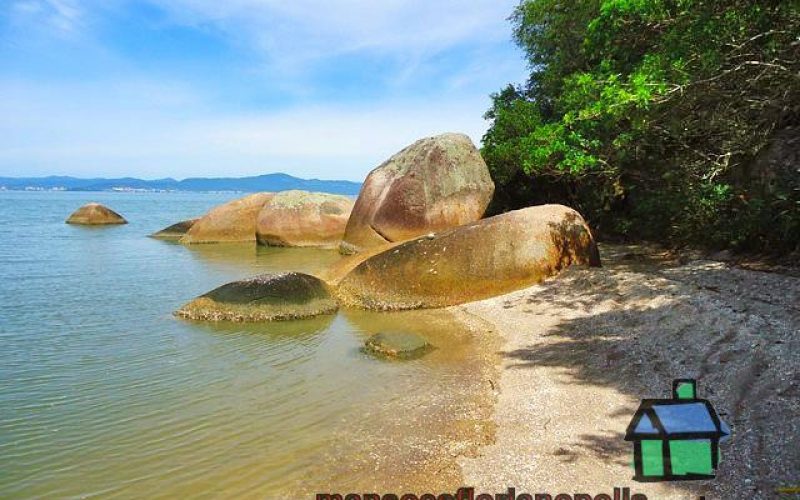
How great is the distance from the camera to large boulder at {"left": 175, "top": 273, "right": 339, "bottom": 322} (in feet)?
32.4

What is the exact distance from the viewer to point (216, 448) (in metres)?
4.87

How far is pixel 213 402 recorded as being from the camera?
19.6ft

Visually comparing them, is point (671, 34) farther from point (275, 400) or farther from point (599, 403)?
point (275, 400)

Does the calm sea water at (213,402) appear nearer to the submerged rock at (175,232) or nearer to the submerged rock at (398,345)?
the submerged rock at (398,345)

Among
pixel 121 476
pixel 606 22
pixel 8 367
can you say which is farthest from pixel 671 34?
pixel 8 367

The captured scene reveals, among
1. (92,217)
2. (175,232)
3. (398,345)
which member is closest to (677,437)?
(398,345)

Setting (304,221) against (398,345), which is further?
Answer: (304,221)

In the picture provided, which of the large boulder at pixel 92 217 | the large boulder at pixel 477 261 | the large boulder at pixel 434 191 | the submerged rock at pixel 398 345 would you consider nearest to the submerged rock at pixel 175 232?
the large boulder at pixel 92 217

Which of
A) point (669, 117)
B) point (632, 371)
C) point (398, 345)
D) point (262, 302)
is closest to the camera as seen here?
point (632, 371)

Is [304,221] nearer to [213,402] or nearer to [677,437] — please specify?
[213,402]

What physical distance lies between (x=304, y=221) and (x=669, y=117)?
1753cm

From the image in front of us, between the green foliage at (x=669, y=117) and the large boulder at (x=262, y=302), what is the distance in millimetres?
5399

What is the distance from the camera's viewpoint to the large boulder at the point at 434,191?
1670cm

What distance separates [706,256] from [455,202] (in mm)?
7965
